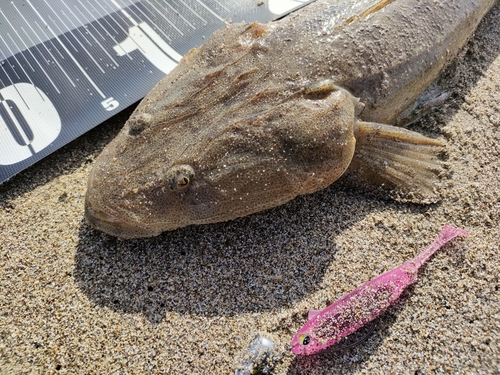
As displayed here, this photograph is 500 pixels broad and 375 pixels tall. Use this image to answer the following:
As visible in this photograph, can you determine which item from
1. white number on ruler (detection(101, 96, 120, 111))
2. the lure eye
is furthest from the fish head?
white number on ruler (detection(101, 96, 120, 111))

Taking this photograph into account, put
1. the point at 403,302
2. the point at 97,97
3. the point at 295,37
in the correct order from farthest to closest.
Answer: the point at 97,97
the point at 295,37
the point at 403,302

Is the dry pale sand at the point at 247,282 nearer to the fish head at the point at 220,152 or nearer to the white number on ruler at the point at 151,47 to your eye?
the fish head at the point at 220,152

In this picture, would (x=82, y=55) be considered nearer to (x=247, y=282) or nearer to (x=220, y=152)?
(x=220, y=152)

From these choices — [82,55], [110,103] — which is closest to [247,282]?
[110,103]

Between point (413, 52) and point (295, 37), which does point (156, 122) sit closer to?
point (295, 37)

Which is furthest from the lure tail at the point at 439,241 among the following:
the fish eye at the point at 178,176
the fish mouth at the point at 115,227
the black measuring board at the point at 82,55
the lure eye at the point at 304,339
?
the black measuring board at the point at 82,55

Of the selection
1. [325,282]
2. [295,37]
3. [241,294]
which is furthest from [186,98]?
[325,282]

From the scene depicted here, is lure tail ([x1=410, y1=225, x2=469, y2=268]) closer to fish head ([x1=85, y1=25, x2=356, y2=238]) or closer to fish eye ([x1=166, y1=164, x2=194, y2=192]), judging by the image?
fish head ([x1=85, y1=25, x2=356, y2=238])
